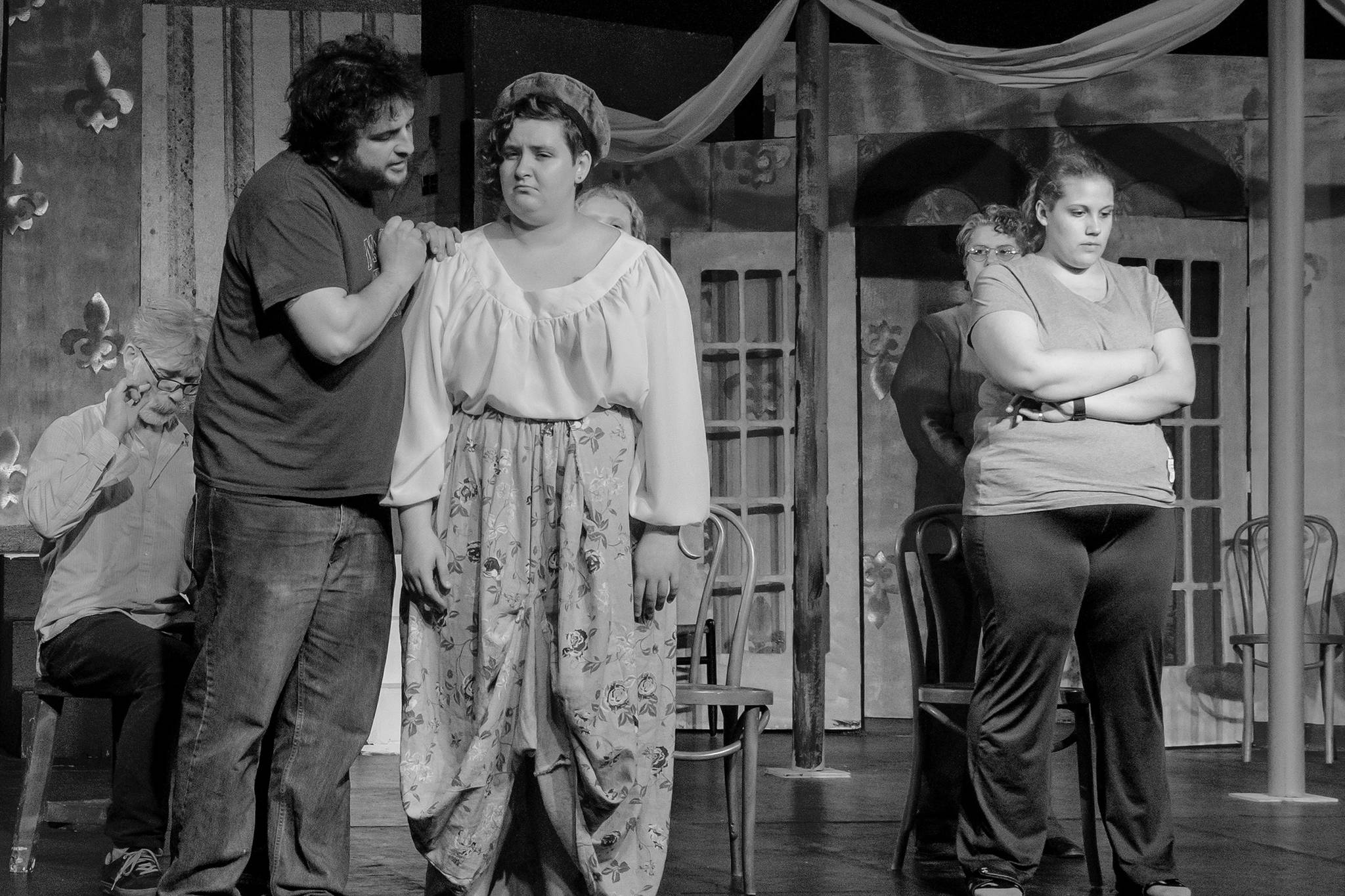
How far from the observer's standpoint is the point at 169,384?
3219mm

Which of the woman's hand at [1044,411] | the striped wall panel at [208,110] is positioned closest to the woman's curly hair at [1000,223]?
the woman's hand at [1044,411]

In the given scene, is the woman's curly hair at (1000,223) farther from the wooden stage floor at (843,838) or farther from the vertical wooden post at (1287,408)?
the wooden stage floor at (843,838)

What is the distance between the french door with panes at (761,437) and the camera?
618cm

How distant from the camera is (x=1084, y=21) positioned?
6.62 m

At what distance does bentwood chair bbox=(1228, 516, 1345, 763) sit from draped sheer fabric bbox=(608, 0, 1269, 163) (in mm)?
2028

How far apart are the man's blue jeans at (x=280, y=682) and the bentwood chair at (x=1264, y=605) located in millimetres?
3953

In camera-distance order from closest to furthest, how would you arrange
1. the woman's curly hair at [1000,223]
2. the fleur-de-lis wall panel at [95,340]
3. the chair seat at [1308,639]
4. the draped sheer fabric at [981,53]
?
the woman's curly hair at [1000,223], the draped sheer fabric at [981,53], the chair seat at [1308,639], the fleur-de-lis wall panel at [95,340]

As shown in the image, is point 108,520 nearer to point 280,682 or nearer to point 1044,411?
point 280,682

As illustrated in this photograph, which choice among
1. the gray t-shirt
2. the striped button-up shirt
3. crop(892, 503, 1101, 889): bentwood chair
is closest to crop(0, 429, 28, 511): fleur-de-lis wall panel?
the striped button-up shirt

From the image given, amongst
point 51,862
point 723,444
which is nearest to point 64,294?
point 723,444

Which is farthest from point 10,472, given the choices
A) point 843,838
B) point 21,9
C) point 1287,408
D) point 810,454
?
point 1287,408

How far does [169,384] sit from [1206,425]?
426 cm

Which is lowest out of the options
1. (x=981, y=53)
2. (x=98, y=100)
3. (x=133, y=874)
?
(x=133, y=874)

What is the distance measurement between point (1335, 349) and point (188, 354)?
472cm
